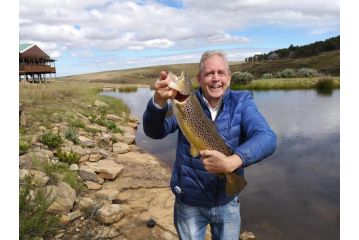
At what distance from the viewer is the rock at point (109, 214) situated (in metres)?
6.65

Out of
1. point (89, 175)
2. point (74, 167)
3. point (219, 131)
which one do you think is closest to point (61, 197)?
point (89, 175)

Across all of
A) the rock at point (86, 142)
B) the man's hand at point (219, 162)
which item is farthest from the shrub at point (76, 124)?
the man's hand at point (219, 162)

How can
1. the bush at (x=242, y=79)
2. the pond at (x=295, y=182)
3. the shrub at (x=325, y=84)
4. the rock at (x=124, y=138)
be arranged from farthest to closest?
the bush at (x=242, y=79) → the shrub at (x=325, y=84) → the rock at (x=124, y=138) → the pond at (x=295, y=182)

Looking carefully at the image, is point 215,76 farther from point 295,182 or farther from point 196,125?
point 295,182

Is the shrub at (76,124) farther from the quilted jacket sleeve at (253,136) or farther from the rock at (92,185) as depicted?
the quilted jacket sleeve at (253,136)

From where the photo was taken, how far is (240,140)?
3.58 m

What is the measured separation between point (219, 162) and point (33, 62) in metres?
48.6

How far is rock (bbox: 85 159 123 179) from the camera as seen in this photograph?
9461 millimetres

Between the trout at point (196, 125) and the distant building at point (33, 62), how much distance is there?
42966 millimetres

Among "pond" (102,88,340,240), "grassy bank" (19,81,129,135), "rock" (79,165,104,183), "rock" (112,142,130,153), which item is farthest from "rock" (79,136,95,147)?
"rock" (79,165,104,183)

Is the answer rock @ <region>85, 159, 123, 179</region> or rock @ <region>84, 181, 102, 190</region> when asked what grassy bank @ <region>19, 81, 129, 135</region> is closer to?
rock @ <region>85, 159, 123, 179</region>

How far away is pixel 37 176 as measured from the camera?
23.8 feet

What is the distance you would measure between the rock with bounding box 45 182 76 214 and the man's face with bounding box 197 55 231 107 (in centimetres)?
398

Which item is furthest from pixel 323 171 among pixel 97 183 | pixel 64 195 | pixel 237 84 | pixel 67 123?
pixel 237 84
